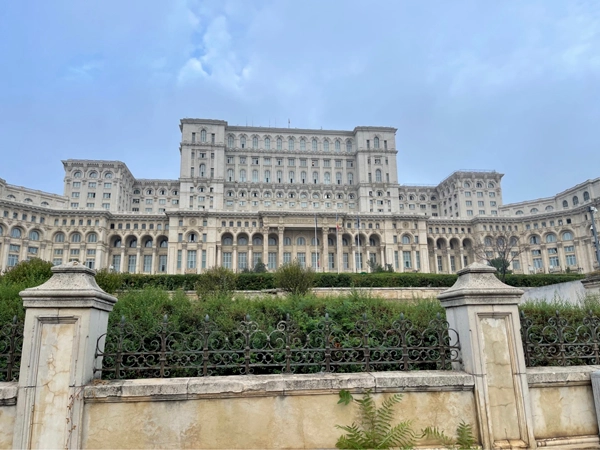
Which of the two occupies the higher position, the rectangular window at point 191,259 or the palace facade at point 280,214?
the palace facade at point 280,214

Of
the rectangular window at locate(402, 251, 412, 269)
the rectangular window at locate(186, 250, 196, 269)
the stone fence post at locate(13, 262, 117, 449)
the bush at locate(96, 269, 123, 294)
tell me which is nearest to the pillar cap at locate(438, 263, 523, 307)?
the stone fence post at locate(13, 262, 117, 449)

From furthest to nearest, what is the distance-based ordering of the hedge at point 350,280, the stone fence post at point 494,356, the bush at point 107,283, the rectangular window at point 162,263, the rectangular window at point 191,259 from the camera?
the rectangular window at point 162,263 → the rectangular window at point 191,259 → the hedge at point 350,280 → the bush at point 107,283 → the stone fence post at point 494,356

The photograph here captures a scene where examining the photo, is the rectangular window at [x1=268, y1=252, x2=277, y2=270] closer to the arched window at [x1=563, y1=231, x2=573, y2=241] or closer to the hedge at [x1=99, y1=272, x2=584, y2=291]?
the hedge at [x1=99, y1=272, x2=584, y2=291]

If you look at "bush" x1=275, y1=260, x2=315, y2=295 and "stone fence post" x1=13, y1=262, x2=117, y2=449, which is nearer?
"stone fence post" x1=13, y1=262, x2=117, y2=449

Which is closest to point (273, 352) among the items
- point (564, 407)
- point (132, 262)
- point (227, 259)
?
point (564, 407)

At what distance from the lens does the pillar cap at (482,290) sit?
4695mm

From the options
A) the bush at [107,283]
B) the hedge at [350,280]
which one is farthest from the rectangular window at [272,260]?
the bush at [107,283]

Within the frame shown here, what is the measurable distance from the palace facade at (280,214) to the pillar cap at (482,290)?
5954cm

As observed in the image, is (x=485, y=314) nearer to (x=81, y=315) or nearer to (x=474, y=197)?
(x=81, y=315)

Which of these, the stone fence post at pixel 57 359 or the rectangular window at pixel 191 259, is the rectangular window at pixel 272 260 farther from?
the stone fence post at pixel 57 359

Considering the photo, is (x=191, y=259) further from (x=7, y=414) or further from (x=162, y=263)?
(x=7, y=414)

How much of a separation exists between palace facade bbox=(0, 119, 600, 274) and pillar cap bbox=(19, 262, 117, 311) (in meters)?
58.7

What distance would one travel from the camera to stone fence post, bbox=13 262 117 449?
3965 millimetres

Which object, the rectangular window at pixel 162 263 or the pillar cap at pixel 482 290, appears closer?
the pillar cap at pixel 482 290
